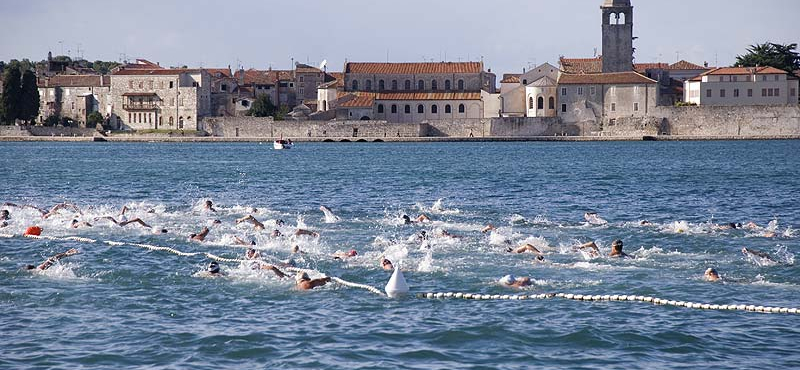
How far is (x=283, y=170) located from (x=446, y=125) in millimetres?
48271

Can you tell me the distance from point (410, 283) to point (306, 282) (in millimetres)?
1972

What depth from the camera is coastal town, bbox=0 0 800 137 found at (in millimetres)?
104688

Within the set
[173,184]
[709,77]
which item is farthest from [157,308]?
[709,77]

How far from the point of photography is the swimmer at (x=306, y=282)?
→ 20.2 metres

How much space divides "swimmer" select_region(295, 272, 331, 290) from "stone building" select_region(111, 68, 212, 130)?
95.6 metres

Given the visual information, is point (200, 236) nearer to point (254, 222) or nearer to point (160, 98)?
point (254, 222)

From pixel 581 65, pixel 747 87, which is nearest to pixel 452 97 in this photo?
pixel 581 65

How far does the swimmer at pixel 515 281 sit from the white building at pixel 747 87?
89.6 m

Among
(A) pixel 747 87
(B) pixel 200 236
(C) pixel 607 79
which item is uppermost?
(C) pixel 607 79

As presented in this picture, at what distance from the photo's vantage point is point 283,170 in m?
65.1

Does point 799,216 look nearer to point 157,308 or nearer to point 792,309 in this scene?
point 792,309

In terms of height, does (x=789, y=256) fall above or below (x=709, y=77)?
below

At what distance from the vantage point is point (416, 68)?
390 feet

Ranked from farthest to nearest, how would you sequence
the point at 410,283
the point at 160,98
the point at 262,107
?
1. the point at 262,107
2. the point at 160,98
3. the point at 410,283
